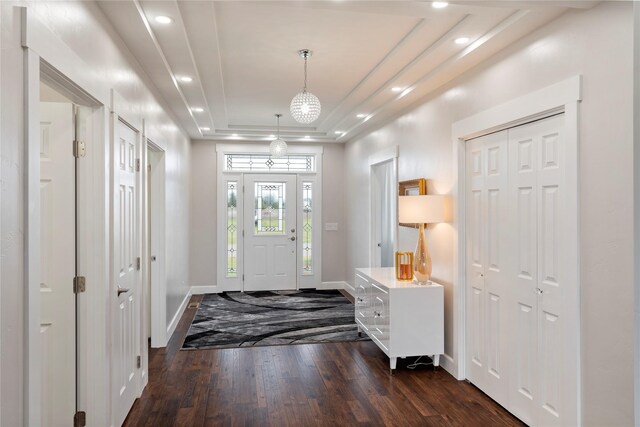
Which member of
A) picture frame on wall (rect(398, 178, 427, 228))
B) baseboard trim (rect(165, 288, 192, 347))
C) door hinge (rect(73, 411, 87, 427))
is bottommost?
baseboard trim (rect(165, 288, 192, 347))

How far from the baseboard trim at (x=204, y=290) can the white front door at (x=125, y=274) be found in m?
3.74

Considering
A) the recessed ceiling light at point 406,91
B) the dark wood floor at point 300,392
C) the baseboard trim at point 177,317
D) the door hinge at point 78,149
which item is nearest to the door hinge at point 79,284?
the door hinge at point 78,149

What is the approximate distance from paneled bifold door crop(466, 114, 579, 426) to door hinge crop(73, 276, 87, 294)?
8.65 feet

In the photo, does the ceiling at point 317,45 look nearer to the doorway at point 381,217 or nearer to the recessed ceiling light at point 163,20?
Result: the recessed ceiling light at point 163,20

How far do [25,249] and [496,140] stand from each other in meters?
2.90

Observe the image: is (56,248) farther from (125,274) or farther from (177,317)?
(177,317)

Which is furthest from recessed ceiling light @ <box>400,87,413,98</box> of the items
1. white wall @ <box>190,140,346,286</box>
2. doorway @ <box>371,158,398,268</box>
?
white wall @ <box>190,140,346,286</box>

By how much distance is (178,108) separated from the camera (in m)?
4.67

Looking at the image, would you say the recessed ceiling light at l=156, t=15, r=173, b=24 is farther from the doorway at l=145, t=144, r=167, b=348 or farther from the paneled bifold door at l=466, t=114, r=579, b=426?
the paneled bifold door at l=466, t=114, r=579, b=426

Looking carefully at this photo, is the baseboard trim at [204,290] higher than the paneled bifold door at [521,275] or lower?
lower

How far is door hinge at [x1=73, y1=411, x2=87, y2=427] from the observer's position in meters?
2.33

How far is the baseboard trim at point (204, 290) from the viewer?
6.93 metres

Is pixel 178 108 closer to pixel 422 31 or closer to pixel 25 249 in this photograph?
pixel 422 31

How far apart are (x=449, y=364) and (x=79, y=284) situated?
9.53 ft
